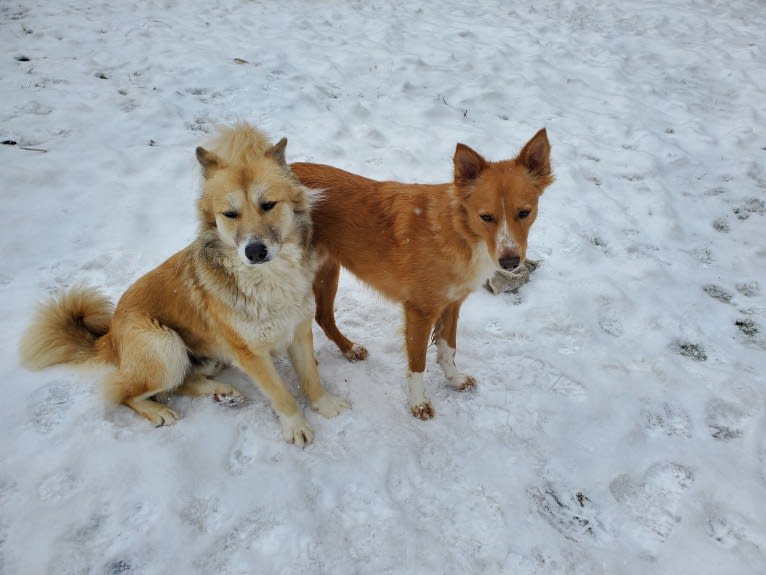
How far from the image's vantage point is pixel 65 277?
371 centimetres

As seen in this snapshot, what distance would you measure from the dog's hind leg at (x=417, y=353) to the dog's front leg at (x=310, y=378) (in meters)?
0.48

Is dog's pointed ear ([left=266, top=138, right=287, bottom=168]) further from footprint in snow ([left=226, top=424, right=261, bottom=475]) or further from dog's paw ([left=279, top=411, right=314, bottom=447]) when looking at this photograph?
footprint in snow ([left=226, top=424, right=261, bottom=475])

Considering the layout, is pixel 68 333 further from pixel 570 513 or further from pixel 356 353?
pixel 570 513

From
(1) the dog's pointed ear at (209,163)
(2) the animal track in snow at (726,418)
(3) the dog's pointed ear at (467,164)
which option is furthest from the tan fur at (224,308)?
(2) the animal track in snow at (726,418)

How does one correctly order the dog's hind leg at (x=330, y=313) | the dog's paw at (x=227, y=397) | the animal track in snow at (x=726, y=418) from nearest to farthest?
the animal track in snow at (x=726, y=418), the dog's paw at (x=227, y=397), the dog's hind leg at (x=330, y=313)

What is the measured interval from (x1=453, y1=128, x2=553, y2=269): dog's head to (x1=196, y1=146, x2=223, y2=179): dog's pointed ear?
1408 millimetres

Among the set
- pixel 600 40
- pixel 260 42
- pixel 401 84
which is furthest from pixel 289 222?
pixel 600 40

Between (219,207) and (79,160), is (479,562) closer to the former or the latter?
(219,207)

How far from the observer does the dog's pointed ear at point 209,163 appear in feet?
8.47

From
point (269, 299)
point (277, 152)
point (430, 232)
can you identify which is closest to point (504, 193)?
point (430, 232)

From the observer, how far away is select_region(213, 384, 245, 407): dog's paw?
2957 mm

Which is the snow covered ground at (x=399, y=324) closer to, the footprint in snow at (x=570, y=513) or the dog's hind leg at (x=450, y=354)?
the footprint in snow at (x=570, y=513)

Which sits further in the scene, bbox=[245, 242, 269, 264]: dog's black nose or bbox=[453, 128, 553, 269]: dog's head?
bbox=[453, 128, 553, 269]: dog's head

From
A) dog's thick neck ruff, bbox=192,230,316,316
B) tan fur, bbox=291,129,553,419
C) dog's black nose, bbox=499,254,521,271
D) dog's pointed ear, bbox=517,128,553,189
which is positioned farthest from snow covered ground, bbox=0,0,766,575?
dog's pointed ear, bbox=517,128,553,189
